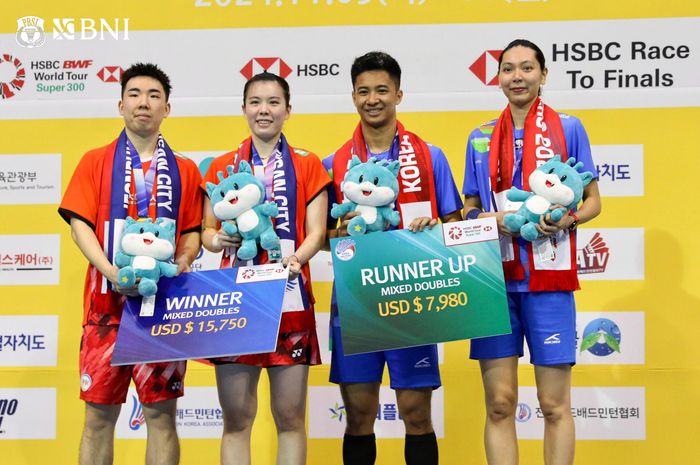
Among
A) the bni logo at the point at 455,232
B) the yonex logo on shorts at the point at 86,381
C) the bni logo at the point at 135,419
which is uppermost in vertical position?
the bni logo at the point at 455,232

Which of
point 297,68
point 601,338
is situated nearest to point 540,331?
point 601,338

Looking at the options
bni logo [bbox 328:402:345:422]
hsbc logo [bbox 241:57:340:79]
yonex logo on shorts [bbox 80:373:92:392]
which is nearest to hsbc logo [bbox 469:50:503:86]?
hsbc logo [bbox 241:57:340:79]

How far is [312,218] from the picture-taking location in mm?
3336

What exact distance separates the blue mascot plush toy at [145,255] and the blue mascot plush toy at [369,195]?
63cm

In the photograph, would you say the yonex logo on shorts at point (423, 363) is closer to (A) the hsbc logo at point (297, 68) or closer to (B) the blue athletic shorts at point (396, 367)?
(B) the blue athletic shorts at point (396, 367)

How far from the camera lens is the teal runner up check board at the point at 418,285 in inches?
124

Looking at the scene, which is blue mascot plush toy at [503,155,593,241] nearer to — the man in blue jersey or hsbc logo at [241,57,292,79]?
the man in blue jersey

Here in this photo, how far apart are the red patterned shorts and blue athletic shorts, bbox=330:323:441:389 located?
66 cm

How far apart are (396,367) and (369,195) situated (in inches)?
27.2

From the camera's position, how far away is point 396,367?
3.37m

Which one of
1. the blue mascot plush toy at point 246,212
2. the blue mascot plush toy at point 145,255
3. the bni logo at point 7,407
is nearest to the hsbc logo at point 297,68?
the blue mascot plush toy at point 246,212

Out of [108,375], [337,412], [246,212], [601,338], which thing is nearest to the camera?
[246,212]

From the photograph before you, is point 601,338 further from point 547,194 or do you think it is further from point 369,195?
point 369,195

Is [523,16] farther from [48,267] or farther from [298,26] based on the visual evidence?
[48,267]
